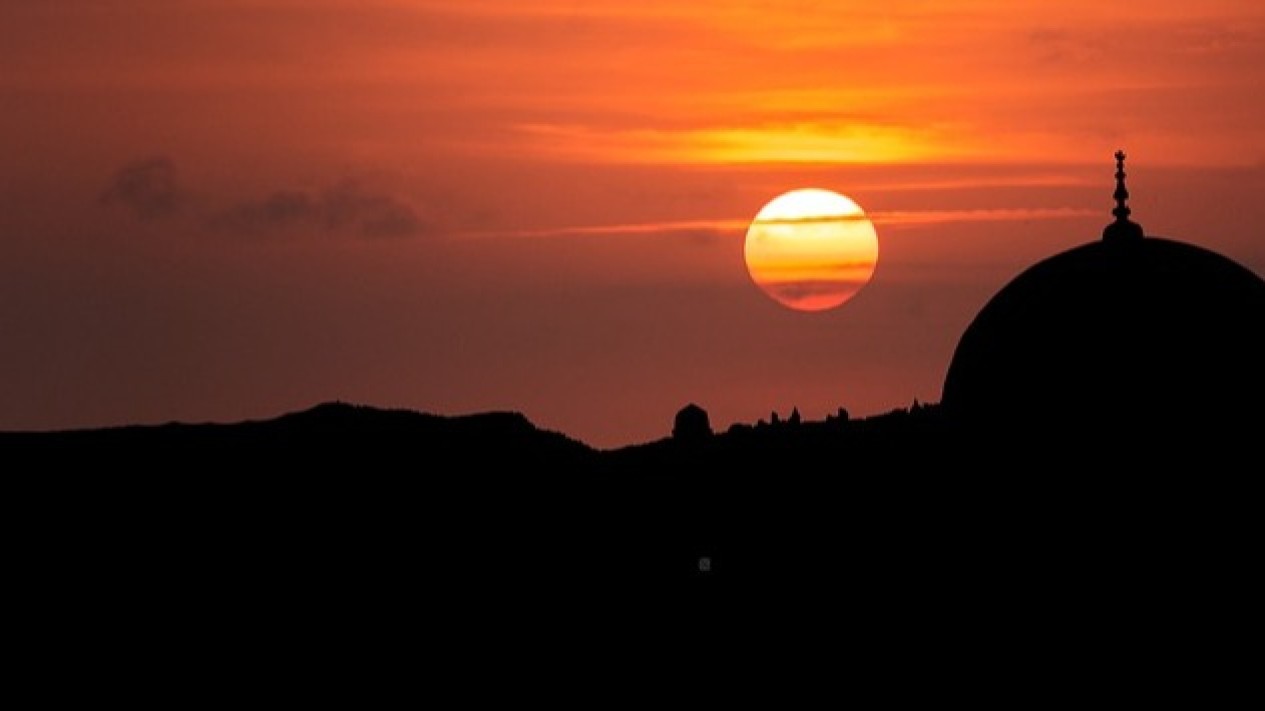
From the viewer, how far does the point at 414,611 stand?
2913 inches

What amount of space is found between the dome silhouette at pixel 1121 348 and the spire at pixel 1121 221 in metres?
0.73

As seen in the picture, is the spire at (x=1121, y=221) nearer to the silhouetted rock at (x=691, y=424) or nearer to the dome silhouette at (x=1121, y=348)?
the dome silhouette at (x=1121, y=348)

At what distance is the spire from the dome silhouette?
731mm

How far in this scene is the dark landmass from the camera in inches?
1741

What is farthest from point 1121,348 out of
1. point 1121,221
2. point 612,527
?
point 612,527

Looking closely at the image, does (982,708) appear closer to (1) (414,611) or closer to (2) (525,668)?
(2) (525,668)

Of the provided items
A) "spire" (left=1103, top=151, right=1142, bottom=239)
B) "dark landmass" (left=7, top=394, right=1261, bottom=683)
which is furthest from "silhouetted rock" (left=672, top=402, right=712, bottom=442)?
"spire" (left=1103, top=151, right=1142, bottom=239)

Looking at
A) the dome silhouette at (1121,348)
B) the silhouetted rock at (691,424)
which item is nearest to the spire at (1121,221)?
the dome silhouette at (1121,348)

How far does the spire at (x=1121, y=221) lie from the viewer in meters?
47.0

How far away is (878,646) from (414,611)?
909 inches

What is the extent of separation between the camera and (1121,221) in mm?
47500

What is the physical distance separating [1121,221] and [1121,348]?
341 centimetres

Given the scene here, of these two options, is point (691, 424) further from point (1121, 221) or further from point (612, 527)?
point (1121, 221)

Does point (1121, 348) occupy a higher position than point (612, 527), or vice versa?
point (612, 527)
